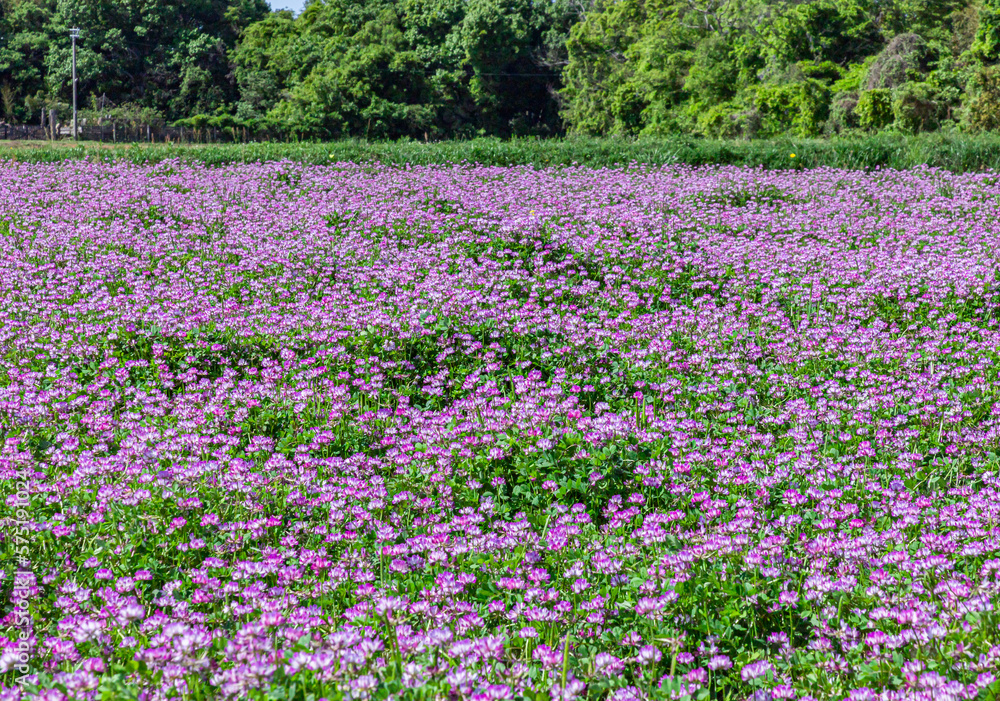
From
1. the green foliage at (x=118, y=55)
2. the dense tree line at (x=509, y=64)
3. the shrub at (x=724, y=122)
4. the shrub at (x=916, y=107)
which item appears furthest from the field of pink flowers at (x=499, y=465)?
the green foliage at (x=118, y=55)

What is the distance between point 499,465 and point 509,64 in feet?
190

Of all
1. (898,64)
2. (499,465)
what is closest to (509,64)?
(898,64)

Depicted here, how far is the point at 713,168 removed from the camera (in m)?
17.2

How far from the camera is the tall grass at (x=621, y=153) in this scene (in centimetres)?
1691

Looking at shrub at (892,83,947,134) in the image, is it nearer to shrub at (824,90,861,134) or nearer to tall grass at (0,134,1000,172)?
shrub at (824,90,861,134)

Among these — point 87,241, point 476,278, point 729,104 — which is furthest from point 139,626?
point 729,104

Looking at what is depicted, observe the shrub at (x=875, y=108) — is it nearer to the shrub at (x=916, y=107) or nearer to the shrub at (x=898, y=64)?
the shrub at (x=916, y=107)

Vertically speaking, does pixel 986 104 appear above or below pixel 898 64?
below

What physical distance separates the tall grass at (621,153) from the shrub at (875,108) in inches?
401

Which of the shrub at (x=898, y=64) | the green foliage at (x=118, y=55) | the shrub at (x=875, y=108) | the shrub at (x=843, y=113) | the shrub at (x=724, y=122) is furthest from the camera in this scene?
the green foliage at (x=118, y=55)

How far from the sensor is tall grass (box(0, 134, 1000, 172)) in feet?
55.5

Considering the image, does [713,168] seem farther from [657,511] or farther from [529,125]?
[529,125]

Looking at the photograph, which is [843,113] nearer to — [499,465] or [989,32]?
[989,32]

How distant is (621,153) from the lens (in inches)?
736
